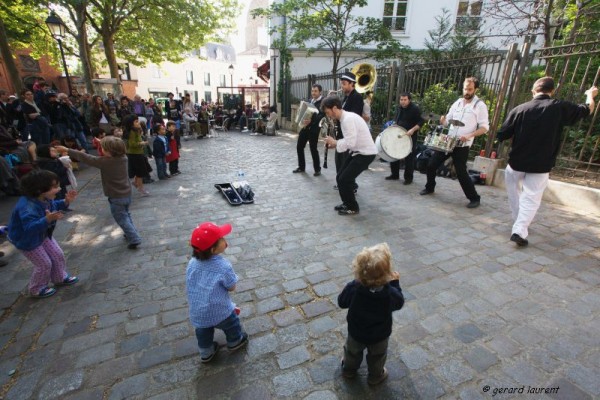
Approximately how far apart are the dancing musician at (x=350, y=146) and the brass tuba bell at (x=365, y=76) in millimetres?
3293

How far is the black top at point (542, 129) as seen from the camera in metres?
3.72

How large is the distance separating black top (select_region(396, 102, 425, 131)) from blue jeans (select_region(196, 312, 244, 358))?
5.20m

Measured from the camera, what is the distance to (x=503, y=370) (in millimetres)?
2176

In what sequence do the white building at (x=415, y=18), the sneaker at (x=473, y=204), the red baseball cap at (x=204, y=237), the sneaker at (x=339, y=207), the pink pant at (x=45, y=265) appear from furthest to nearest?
1. the white building at (x=415, y=18)
2. the sneaker at (x=473, y=204)
3. the sneaker at (x=339, y=207)
4. the pink pant at (x=45, y=265)
5. the red baseball cap at (x=204, y=237)

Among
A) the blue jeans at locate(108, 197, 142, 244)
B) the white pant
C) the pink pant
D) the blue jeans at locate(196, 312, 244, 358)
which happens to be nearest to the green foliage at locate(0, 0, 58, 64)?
the blue jeans at locate(108, 197, 142, 244)

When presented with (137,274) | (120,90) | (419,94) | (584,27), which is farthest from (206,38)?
(137,274)

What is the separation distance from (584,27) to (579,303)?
30.5 ft

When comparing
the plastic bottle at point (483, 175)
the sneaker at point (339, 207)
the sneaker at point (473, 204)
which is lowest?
the sneaker at point (339, 207)

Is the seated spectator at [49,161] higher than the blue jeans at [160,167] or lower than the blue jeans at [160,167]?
higher

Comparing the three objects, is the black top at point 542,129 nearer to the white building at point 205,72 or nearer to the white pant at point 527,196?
the white pant at point 527,196

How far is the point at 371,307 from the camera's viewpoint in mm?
1870

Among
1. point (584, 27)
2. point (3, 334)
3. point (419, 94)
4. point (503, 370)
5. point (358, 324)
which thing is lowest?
point (3, 334)

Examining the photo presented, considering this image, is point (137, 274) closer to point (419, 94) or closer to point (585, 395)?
point (585, 395)

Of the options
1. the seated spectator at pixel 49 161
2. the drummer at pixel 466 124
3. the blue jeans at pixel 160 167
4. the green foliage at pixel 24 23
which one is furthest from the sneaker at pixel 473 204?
A: the green foliage at pixel 24 23
